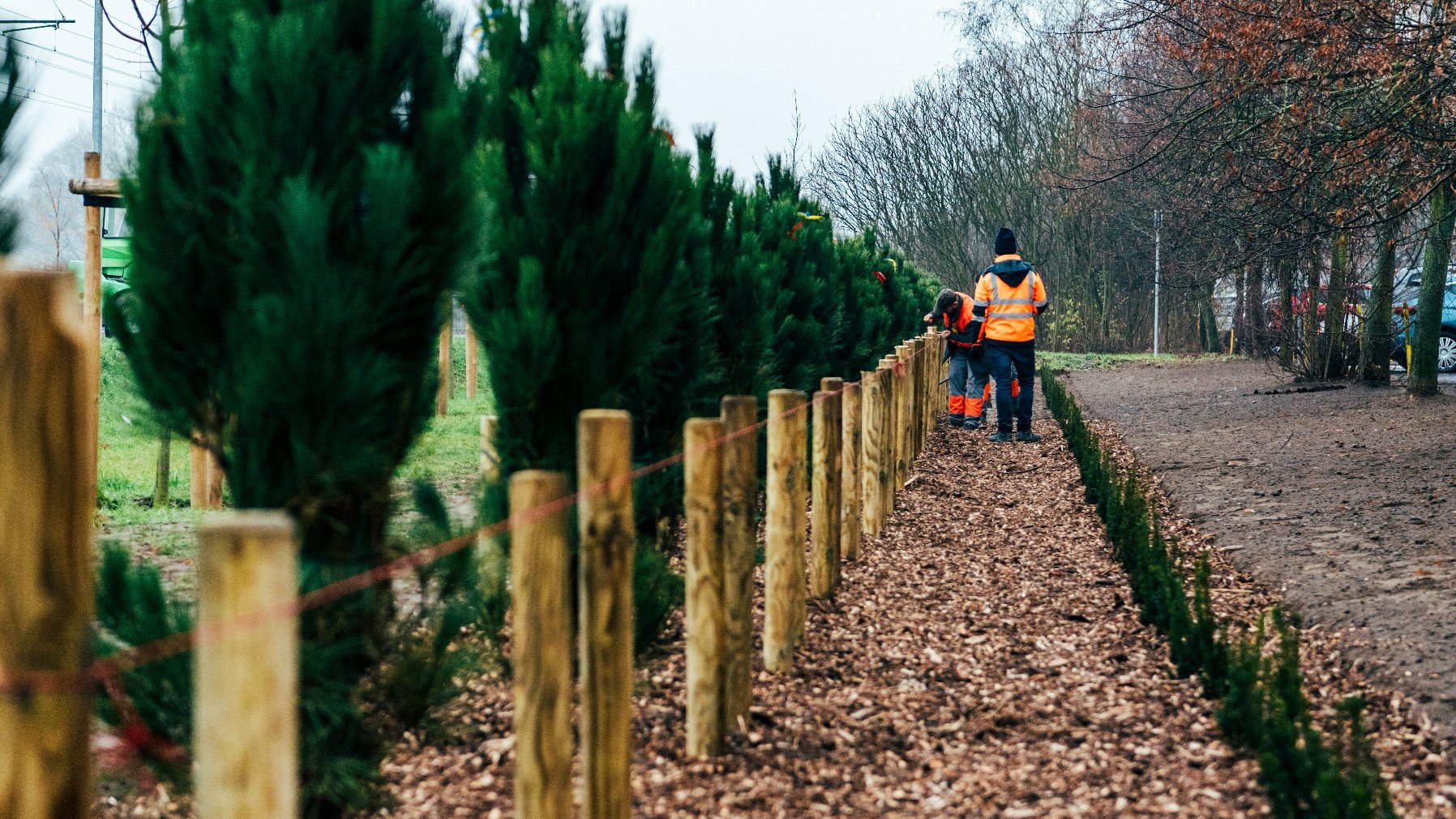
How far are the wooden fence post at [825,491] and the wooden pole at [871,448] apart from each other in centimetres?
123

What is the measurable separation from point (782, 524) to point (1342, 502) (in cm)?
505

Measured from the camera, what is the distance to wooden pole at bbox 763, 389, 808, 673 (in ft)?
15.2

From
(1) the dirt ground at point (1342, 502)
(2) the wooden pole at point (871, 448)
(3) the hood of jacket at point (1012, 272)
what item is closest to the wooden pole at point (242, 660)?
(1) the dirt ground at point (1342, 502)

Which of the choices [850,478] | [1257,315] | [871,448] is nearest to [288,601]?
[850,478]

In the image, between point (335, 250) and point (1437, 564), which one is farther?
point (1437, 564)

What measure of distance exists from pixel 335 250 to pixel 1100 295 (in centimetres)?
3372

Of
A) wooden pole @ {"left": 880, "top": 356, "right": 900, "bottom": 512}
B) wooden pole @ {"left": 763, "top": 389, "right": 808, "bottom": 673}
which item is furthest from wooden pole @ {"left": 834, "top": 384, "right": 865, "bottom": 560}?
wooden pole @ {"left": 763, "top": 389, "right": 808, "bottom": 673}

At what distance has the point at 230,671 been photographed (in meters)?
1.57

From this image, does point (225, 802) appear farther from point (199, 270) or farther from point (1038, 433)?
point (1038, 433)

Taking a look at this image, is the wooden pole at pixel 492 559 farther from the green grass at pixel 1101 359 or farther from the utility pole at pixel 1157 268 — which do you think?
the utility pole at pixel 1157 268

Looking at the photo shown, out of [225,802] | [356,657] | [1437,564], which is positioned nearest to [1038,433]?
[1437,564]

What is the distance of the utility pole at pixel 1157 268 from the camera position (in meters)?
28.7

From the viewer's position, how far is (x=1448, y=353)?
21.3 m

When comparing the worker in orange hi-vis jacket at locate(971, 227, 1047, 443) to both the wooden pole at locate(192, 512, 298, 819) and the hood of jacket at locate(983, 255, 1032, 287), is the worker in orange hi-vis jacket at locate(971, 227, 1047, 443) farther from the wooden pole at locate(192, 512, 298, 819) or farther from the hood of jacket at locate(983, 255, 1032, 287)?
the wooden pole at locate(192, 512, 298, 819)
